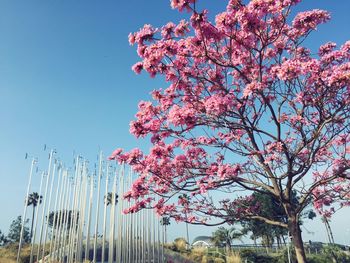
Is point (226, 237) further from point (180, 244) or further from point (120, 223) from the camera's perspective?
point (120, 223)

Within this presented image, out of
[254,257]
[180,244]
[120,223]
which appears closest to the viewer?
[120,223]

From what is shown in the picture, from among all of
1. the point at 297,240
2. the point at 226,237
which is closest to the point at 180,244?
the point at 226,237

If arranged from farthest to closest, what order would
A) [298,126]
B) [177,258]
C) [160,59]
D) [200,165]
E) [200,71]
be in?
1. [177,258]
2. [200,165]
3. [200,71]
4. [298,126]
5. [160,59]

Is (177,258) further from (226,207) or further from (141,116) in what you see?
(141,116)

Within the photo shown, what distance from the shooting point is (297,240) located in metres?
7.28

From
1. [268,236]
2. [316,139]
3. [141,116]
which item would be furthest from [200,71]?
[268,236]

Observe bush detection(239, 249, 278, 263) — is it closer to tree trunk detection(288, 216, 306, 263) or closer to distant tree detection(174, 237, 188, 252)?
distant tree detection(174, 237, 188, 252)

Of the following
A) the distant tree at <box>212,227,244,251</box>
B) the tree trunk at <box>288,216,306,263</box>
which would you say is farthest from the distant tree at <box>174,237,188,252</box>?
the tree trunk at <box>288,216,306,263</box>

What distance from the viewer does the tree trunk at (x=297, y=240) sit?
7180 mm

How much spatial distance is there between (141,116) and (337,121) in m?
4.48

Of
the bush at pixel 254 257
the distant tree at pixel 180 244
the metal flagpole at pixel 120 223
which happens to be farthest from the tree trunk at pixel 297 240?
the distant tree at pixel 180 244

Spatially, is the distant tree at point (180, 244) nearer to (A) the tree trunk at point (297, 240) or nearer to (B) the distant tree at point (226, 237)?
(B) the distant tree at point (226, 237)

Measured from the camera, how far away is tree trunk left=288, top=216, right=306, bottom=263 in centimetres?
718

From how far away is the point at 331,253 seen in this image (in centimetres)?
3064
